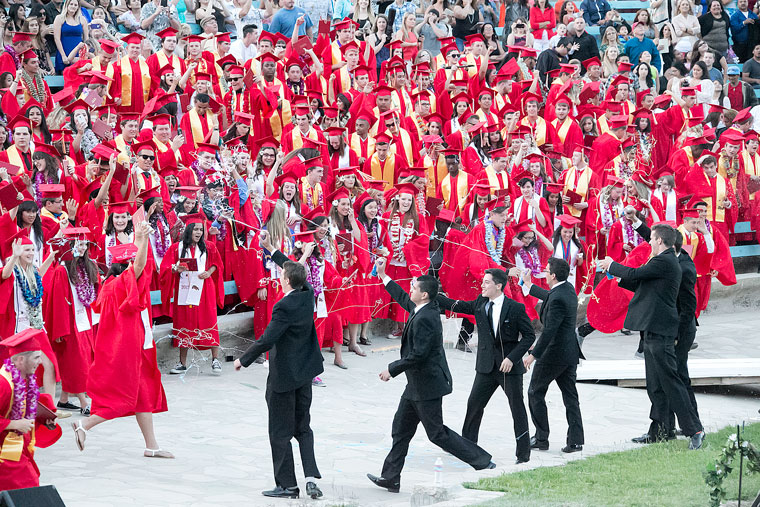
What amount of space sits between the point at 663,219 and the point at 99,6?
8353mm

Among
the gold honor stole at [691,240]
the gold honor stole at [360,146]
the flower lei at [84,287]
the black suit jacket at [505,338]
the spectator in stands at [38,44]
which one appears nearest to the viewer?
the black suit jacket at [505,338]

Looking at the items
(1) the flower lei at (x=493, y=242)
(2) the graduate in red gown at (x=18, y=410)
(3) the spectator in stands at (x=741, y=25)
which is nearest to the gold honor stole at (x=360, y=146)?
(1) the flower lei at (x=493, y=242)

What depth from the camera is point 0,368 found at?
6.78m

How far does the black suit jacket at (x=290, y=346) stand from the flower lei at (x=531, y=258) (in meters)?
5.60

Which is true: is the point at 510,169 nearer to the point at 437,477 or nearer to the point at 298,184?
the point at 298,184

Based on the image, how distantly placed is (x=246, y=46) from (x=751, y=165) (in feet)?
24.8

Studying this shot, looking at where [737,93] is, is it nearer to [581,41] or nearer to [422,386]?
[581,41]

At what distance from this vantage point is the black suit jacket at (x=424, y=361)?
27.9 ft

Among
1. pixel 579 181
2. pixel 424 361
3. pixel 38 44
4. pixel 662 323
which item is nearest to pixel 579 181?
pixel 579 181

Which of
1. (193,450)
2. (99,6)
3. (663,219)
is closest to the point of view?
(193,450)

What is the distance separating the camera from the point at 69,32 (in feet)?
54.5

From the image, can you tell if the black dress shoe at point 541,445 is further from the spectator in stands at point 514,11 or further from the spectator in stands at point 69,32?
the spectator in stands at point 514,11

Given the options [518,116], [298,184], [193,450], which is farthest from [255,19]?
[193,450]

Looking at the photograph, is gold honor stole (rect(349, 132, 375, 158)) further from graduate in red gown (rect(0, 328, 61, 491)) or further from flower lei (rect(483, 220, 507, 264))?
graduate in red gown (rect(0, 328, 61, 491))
